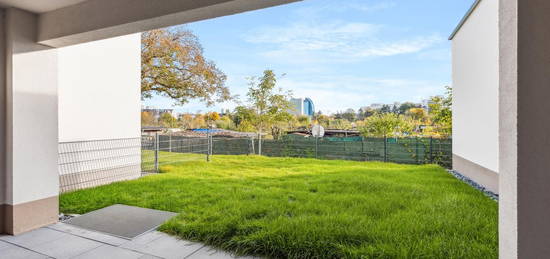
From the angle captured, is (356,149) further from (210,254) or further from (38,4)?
(38,4)

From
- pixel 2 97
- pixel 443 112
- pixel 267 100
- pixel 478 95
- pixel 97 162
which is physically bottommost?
pixel 97 162

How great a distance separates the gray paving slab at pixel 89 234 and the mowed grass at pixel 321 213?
0.48 meters

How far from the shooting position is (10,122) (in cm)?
265

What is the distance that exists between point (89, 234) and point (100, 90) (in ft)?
10.3

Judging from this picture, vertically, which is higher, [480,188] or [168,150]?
[168,150]

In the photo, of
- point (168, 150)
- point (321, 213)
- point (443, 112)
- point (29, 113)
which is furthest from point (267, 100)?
point (29, 113)

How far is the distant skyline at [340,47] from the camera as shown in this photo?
1009cm

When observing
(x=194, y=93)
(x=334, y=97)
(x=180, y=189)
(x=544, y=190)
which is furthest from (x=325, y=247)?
(x=334, y=97)

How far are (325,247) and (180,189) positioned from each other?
3.01 metres

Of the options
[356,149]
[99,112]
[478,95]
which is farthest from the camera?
[356,149]

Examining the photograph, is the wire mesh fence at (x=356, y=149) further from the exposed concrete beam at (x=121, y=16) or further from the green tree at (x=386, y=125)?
the exposed concrete beam at (x=121, y=16)

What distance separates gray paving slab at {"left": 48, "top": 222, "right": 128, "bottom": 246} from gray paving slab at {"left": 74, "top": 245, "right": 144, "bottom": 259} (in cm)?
11

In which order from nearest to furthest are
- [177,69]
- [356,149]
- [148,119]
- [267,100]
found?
[177,69]
[356,149]
[267,100]
[148,119]

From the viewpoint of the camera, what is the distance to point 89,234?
284 cm
